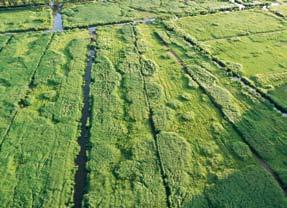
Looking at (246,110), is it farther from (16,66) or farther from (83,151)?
(16,66)

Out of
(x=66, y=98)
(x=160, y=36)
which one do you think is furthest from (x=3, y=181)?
(x=160, y=36)

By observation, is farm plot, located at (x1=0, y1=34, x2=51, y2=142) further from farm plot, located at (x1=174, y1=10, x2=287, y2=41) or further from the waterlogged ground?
farm plot, located at (x1=174, y1=10, x2=287, y2=41)

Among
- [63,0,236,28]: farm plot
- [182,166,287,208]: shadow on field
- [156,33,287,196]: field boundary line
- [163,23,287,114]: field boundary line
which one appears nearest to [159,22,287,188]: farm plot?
[156,33,287,196]: field boundary line

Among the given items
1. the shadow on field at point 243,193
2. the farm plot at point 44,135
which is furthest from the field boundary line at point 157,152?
the farm plot at point 44,135

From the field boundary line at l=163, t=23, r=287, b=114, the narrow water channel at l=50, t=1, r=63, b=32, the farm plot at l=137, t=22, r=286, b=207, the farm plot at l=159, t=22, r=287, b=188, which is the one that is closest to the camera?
the farm plot at l=137, t=22, r=286, b=207

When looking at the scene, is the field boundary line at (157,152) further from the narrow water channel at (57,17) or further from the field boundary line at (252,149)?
the narrow water channel at (57,17)

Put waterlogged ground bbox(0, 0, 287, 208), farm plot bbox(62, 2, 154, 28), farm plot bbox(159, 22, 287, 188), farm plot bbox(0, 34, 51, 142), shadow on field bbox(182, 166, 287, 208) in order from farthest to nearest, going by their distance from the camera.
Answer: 1. farm plot bbox(62, 2, 154, 28)
2. farm plot bbox(0, 34, 51, 142)
3. farm plot bbox(159, 22, 287, 188)
4. waterlogged ground bbox(0, 0, 287, 208)
5. shadow on field bbox(182, 166, 287, 208)

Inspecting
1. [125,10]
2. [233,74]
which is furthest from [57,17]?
[233,74]
